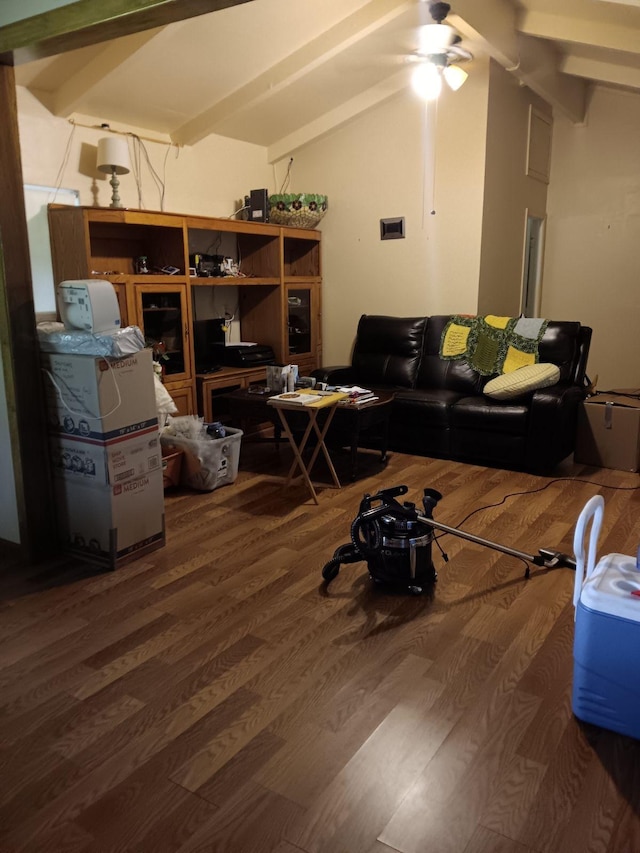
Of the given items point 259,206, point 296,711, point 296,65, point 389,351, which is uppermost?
point 296,65

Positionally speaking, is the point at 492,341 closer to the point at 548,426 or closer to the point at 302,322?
the point at 548,426

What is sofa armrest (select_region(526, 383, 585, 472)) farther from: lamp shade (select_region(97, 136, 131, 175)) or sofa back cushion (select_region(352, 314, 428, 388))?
lamp shade (select_region(97, 136, 131, 175))

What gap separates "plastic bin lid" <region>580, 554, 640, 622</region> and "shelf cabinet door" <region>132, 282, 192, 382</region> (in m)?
3.16

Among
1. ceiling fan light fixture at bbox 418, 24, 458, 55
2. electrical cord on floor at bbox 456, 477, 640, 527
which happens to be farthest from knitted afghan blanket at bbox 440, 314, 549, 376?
ceiling fan light fixture at bbox 418, 24, 458, 55

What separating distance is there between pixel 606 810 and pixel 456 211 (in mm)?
4393

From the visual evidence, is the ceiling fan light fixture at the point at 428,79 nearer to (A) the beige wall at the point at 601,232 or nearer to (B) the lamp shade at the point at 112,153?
(A) the beige wall at the point at 601,232

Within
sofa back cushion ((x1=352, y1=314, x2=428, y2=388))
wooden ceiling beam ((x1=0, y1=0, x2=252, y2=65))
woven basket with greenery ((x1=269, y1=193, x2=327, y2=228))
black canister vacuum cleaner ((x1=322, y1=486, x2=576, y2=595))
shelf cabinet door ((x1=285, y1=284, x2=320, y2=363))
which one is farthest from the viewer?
shelf cabinet door ((x1=285, y1=284, x2=320, y2=363))

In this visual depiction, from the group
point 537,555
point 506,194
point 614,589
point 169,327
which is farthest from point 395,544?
point 506,194

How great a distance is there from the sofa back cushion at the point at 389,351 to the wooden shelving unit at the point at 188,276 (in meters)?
0.65

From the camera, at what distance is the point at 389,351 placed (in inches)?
203

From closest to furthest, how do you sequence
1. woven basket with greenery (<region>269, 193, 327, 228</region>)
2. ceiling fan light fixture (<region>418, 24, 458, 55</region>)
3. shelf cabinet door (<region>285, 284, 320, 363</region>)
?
ceiling fan light fixture (<region>418, 24, 458, 55</region>)
woven basket with greenery (<region>269, 193, 327, 228</region>)
shelf cabinet door (<region>285, 284, 320, 363</region>)

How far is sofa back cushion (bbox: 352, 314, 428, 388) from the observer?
5.04 m

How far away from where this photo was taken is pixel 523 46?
445 cm

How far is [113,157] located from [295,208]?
6.15ft
